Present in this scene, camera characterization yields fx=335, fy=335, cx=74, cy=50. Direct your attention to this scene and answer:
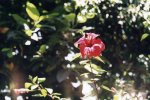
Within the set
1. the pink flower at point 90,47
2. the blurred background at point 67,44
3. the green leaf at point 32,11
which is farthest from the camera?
the blurred background at point 67,44

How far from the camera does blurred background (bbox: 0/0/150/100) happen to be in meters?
2.36

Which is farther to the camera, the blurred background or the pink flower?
the blurred background

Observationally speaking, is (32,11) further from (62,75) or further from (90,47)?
(90,47)

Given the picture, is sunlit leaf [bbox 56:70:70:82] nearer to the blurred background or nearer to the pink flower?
the blurred background

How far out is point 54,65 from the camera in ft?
7.88

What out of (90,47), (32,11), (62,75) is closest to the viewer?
(90,47)

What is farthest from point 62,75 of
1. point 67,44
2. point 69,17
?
point 69,17

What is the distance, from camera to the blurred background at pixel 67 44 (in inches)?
92.9

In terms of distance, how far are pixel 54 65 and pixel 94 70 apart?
2.64 ft

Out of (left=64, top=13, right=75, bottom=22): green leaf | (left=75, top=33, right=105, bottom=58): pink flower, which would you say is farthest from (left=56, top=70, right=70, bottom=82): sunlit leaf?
(left=75, top=33, right=105, bottom=58): pink flower

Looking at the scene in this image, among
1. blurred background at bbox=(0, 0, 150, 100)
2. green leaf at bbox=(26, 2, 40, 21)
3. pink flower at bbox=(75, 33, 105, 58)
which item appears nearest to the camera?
pink flower at bbox=(75, 33, 105, 58)

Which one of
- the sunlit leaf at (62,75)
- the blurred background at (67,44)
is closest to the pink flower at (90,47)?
the blurred background at (67,44)

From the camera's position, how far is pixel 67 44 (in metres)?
2.47

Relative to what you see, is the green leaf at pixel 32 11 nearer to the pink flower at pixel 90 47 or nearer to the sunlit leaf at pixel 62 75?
the sunlit leaf at pixel 62 75
